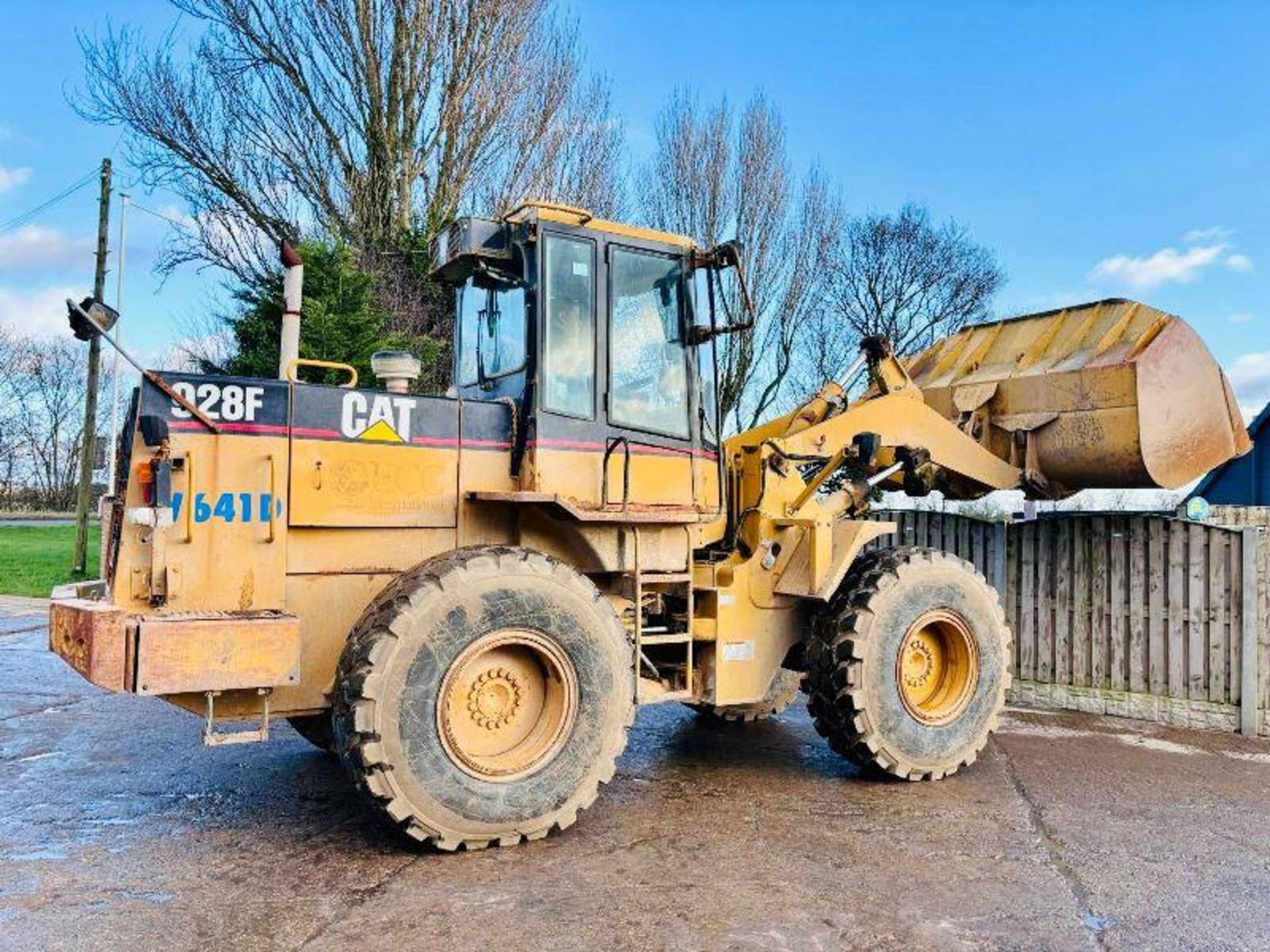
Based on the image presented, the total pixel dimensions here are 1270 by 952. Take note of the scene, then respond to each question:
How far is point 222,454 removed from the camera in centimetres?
473

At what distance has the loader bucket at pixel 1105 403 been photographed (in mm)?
6855

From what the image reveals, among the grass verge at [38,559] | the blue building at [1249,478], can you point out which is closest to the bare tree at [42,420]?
the grass verge at [38,559]

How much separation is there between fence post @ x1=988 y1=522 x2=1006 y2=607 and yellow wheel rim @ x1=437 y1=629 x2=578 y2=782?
5669mm

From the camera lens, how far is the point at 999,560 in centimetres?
936

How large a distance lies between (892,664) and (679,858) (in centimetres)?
201

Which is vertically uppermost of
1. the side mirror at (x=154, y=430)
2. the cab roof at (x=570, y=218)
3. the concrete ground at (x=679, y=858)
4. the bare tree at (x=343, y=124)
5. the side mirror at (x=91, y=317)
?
the bare tree at (x=343, y=124)

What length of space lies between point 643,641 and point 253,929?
2433 mm

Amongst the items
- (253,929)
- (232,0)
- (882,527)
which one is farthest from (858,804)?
(232,0)

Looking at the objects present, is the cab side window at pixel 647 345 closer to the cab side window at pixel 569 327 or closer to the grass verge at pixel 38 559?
the cab side window at pixel 569 327

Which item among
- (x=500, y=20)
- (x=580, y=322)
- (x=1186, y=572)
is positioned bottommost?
(x=1186, y=572)

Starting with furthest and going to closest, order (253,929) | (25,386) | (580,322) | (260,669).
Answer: (25,386) < (580,322) < (260,669) < (253,929)

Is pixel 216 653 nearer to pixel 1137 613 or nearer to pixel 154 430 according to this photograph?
pixel 154 430

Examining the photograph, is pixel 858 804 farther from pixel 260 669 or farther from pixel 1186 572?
pixel 1186 572

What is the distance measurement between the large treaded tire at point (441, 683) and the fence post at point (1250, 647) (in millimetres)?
5301
